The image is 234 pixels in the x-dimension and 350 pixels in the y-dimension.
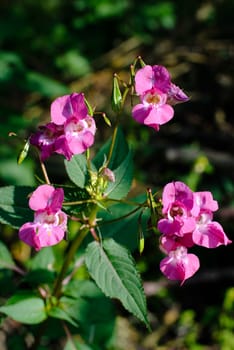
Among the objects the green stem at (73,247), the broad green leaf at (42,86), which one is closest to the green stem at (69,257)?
the green stem at (73,247)

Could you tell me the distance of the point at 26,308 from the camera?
178 cm

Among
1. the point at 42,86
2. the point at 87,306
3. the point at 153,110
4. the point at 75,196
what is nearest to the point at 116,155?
the point at 75,196

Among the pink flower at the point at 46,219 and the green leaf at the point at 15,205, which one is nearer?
the pink flower at the point at 46,219

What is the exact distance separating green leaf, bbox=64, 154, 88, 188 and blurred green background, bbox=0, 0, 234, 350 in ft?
4.20

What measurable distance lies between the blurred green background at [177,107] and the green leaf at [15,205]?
1.31 metres

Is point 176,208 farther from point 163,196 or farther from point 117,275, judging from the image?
point 117,275

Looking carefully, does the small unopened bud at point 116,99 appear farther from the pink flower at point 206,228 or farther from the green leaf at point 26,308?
the green leaf at point 26,308

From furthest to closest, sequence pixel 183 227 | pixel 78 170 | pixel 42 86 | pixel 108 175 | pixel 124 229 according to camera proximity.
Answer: pixel 42 86, pixel 124 229, pixel 78 170, pixel 108 175, pixel 183 227

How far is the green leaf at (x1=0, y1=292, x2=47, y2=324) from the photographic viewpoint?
1.74m

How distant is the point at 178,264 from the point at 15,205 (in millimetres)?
460

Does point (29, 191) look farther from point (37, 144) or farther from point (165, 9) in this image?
point (165, 9)

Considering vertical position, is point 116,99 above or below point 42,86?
above

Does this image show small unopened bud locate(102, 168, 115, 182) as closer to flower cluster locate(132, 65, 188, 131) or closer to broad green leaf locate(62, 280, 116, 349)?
flower cluster locate(132, 65, 188, 131)

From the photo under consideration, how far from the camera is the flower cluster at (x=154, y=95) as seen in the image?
57.1 inches
